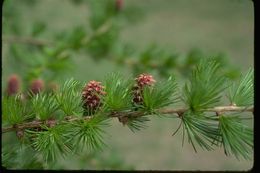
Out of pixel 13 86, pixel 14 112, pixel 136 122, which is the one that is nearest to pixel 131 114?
pixel 136 122

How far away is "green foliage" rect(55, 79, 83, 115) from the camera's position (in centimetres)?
45

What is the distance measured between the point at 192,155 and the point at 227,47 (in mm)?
1222

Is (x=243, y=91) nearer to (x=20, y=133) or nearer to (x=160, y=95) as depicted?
(x=160, y=95)

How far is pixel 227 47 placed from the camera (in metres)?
3.43

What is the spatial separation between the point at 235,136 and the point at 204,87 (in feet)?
0.17

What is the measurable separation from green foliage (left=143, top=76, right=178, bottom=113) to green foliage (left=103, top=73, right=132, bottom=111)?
0.02m

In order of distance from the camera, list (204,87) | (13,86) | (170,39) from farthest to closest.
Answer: (170,39), (13,86), (204,87)

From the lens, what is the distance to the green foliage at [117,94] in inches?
16.7

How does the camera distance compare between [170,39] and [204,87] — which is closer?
[204,87]

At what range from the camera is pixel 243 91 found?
429 mm

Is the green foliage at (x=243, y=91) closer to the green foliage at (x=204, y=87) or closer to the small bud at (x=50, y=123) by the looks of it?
the green foliage at (x=204, y=87)

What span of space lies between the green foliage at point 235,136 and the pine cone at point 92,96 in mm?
115

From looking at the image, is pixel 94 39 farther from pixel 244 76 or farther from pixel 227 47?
pixel 227 47

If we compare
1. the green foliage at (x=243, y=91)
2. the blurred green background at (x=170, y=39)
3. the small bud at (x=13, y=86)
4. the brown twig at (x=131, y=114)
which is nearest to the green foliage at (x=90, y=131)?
the brown twig at (x=131, y=114)
